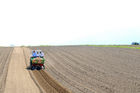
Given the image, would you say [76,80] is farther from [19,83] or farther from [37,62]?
[37,62]

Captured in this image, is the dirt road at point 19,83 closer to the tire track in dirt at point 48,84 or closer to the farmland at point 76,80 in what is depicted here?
the farmland at point 76,80

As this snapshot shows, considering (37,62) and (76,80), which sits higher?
(37,62)

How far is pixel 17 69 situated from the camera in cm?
2980

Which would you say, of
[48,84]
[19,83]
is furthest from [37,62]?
[48,84]

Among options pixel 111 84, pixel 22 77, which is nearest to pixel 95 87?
pixel 111 84

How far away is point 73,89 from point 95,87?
2121 millimetres

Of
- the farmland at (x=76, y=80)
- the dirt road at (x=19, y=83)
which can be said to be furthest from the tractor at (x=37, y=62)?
the dirt road at (x=19, y=83)

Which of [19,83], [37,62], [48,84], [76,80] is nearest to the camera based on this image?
[48,84]

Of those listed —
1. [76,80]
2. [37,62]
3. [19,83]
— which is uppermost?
[37,62]

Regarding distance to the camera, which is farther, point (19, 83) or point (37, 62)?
point (37, 62)

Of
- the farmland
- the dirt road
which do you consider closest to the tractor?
the farmland

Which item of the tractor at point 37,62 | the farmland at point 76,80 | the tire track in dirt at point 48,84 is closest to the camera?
the tire track in dirt at point 48,84

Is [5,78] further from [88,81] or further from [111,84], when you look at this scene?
[111,84]

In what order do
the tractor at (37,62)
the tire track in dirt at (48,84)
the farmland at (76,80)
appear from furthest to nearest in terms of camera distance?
the tractor at (37,62) < the farmland at (76,80) < the tire track in dirt at (48,84)
